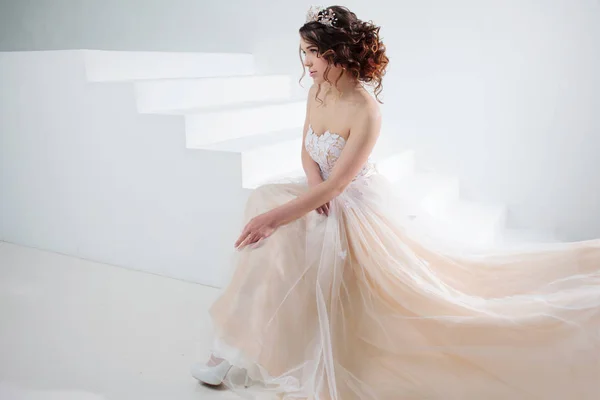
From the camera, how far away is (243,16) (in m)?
3.98

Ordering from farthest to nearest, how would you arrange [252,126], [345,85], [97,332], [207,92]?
[207,92]
[252,126]
[97,332]
[345,85]

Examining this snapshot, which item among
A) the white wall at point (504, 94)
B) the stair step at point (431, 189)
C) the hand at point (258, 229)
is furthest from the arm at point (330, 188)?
the white wall at point (504, 94)

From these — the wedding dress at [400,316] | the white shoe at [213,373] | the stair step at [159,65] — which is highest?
the stair step at [159,65]

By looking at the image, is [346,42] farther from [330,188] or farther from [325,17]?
[330,188]

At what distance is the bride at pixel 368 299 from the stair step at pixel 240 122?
85 centimetres

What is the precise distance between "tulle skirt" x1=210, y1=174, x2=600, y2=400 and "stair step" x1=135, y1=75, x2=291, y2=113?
1.33 meters

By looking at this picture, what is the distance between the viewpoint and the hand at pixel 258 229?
1.73 metres

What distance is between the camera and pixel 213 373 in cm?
182

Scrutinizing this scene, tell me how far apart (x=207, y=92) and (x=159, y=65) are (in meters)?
0.51

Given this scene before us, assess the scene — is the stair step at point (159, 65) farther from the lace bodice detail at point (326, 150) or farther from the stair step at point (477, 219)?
the stair step at point (477, 219)

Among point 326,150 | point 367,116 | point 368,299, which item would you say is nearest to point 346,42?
point 367,116

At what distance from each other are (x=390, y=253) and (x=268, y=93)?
6.97 feet

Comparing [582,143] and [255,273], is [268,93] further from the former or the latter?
[255,273]

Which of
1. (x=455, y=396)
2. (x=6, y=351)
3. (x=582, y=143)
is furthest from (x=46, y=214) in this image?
(x=582, y=143)
